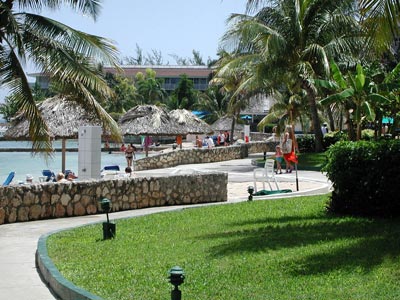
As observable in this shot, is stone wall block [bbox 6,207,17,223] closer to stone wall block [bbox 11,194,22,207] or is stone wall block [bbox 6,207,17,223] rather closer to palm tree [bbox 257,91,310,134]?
stone wall block [bbox 11,194,22,207]

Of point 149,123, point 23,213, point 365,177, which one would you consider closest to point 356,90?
point 365,177

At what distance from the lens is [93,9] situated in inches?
612

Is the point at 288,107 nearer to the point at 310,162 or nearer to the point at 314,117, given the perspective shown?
the point at 314,117

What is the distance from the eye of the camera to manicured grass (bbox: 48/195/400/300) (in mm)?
7355

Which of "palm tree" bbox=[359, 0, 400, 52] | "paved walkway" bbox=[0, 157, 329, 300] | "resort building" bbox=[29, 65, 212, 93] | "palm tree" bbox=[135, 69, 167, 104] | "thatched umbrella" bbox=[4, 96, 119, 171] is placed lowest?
"paved walkway" bbox=[0, 157, 329, 300]

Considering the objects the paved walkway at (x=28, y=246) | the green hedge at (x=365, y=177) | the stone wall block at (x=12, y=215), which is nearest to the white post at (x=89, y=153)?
the paved walkway at (x=28, y=246)

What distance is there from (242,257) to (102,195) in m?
7.20

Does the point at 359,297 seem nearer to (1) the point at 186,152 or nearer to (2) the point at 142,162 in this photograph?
(2) the point at 142,162

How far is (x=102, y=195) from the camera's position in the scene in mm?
15602

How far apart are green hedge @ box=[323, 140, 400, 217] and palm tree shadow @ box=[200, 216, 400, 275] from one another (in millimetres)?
537

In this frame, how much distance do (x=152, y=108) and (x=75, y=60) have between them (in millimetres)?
22276

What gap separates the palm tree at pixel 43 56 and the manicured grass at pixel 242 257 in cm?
322

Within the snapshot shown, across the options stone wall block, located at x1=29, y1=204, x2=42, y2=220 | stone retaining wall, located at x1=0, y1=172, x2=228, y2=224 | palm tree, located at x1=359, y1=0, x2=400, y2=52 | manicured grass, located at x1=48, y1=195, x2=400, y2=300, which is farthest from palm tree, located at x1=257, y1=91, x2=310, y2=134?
palm tree, located at x1=359, y1=0, x2=400, y2=52

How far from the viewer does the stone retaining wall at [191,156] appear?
33750 mm
